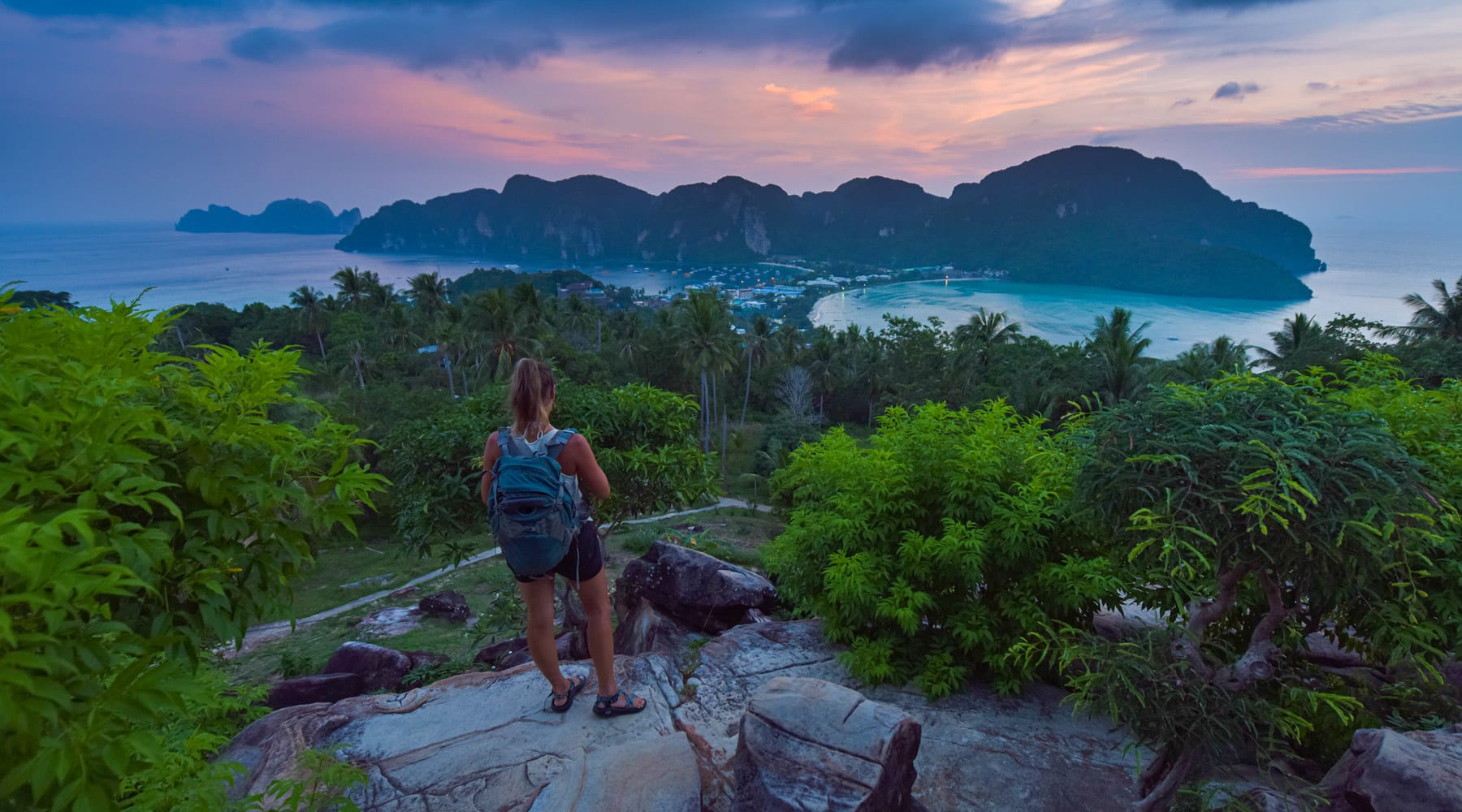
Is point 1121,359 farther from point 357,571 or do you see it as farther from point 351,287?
point 351,287

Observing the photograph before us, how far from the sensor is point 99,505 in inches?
76.7

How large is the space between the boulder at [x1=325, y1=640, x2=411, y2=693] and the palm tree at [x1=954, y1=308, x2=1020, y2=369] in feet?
126

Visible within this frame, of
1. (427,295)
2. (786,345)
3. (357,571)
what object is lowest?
(357,571)

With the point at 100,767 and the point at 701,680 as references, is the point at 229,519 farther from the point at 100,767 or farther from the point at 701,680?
the point at 701,680

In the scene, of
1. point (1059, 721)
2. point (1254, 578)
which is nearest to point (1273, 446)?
point (1254, 578)

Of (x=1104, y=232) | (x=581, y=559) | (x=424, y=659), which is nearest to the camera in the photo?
(x=581, y=559)

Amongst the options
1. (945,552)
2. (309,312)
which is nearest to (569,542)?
(945,552)

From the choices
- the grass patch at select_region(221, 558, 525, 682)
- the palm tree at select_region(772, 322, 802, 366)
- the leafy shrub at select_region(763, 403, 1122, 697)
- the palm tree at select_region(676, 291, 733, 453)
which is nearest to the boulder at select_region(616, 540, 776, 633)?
the leafy shrub at select_region(763, 403, 1122, 697)

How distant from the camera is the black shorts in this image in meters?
4.02

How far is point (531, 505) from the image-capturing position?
3576mm

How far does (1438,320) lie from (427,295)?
2219 inches

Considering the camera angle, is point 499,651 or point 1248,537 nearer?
point 1248,537

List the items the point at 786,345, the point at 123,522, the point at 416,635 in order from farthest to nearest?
1. the point at 786,345
2. the point at 416,635
3. the point at 123,522

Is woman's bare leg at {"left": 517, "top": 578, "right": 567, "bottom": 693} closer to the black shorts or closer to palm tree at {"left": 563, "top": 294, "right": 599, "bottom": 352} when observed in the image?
the black shorts
